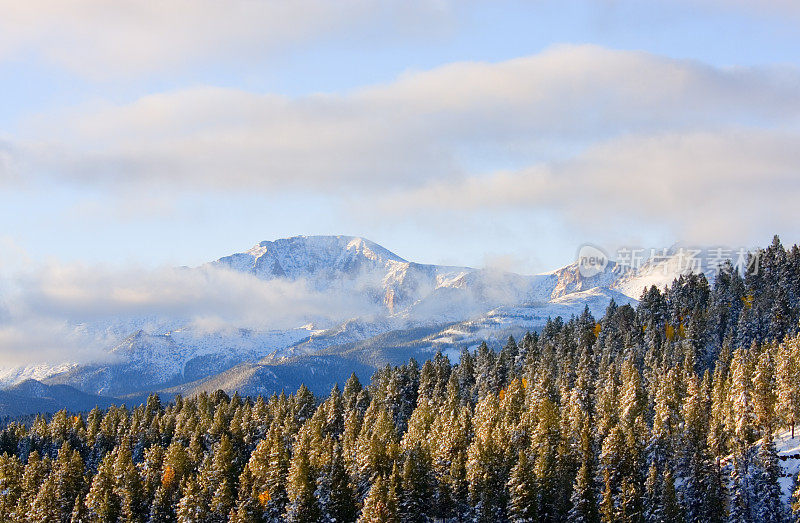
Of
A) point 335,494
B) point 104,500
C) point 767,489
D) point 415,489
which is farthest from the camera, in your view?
point 104,500

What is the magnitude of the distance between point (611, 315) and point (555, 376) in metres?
34.5

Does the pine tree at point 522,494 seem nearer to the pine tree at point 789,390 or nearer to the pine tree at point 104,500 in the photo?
the pine tree at point 789,390

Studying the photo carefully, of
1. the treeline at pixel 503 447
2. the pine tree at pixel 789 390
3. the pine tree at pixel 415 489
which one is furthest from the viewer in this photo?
the pine tree at pixel 789 390

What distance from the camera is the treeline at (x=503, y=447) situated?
105188 mm

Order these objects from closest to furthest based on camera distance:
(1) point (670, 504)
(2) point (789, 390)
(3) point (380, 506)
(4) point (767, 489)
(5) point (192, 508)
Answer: (3) point (380, 506)
(1) point (670, 504)
(4) point (767, 489)
(5) point (192, 508)
(2) point (789, 390)

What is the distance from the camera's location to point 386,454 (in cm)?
11344

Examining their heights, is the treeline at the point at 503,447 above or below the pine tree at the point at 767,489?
above

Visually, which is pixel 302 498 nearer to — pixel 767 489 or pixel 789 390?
pixel 767 489

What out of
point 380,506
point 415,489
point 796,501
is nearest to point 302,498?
point 380,506

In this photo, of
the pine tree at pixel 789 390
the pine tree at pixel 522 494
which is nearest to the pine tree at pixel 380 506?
the pine tree at pixel 522 494

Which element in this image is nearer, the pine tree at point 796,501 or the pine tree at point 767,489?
the pine tree at point 796,501

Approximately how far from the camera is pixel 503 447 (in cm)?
11162

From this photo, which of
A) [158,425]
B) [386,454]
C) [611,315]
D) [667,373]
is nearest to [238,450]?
[158,425]

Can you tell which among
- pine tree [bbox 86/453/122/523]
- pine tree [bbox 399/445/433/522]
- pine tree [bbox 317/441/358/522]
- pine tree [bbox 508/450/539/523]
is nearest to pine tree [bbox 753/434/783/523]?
pine tree [bbox 508/450/539/523]
